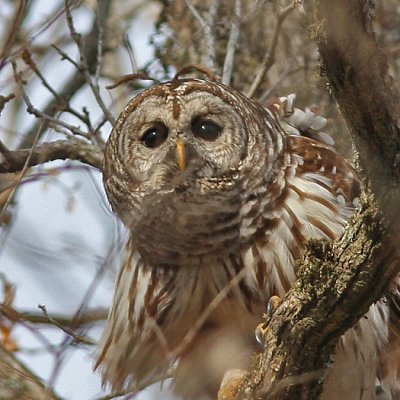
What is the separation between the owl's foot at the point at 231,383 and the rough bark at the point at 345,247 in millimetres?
342

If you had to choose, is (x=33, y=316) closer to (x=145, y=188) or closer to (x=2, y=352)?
(x=2, y=352)

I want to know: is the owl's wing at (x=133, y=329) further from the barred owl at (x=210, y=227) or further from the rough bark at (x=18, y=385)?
the rough bark at (x=18, y=385)

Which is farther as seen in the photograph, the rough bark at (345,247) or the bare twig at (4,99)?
the bare twig at (4,99)

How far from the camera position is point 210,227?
5.70 metres

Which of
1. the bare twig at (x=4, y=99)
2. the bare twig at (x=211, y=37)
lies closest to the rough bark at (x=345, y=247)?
the bare twig at (x=4, y=99)

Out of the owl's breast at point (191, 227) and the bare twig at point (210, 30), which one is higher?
the bare twig at point (210, 30)

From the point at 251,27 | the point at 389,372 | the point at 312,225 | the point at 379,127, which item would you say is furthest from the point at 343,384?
the point at 251,27

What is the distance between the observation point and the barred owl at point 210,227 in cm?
559

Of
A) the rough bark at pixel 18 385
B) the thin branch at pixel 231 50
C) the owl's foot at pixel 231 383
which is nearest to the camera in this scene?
the rough bark at pixel 18 385

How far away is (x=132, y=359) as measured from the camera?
234 inches

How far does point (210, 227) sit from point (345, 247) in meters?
1.57

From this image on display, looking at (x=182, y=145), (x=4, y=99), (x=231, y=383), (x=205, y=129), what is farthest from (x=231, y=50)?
(x=231, y=383)

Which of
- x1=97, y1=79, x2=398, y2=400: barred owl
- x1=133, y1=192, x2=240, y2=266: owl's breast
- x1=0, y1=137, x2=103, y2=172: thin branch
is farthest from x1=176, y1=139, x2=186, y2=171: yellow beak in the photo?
x1=0, y1=137, x2=103, y2=172: thin branch

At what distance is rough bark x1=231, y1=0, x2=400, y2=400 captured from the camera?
3418 millimetres
